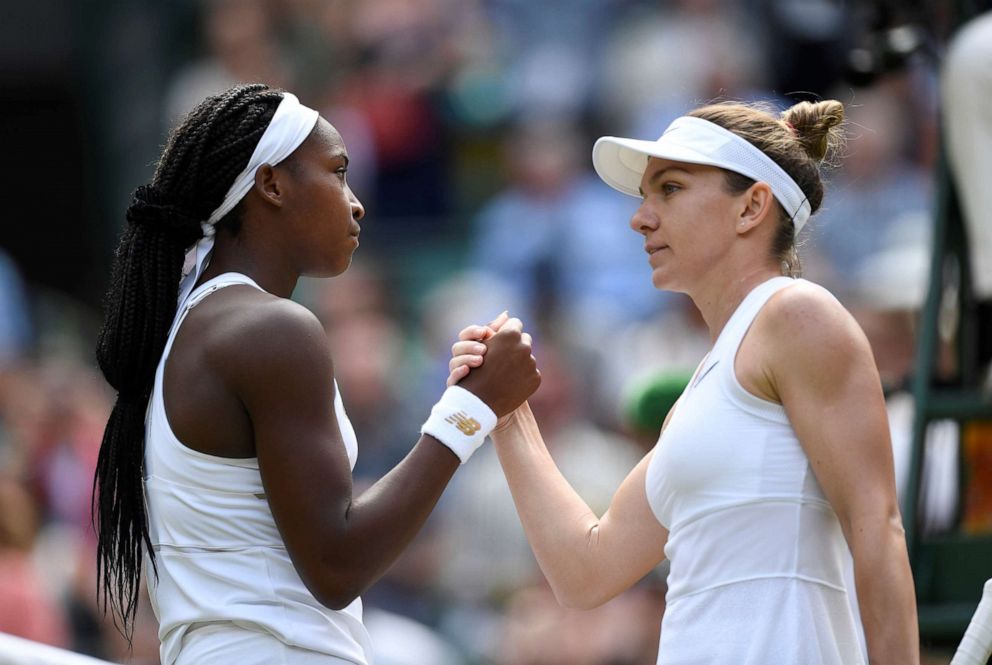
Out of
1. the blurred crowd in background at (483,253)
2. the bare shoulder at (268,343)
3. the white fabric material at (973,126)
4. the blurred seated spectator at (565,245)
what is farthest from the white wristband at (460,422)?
the blurred seated spectator at (565,245)

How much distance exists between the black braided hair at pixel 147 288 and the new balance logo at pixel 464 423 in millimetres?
484

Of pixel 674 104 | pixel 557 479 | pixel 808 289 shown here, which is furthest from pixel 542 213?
pixel 808 289

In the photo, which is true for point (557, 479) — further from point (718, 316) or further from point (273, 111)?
point (273, 111)

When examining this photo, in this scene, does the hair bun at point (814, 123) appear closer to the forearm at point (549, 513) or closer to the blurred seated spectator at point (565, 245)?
the forearm at point (549, 513)

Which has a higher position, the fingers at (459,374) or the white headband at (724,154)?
the white headband at (724,154)

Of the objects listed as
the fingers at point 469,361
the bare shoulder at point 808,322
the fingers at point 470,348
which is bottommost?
the fingers at point 469,361

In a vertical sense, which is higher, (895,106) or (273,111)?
(273,111)

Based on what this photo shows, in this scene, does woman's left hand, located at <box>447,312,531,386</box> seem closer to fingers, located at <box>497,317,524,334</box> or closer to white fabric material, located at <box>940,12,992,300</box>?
fingers, located at <box>497,317,524,334</box>

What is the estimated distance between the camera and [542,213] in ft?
25.8

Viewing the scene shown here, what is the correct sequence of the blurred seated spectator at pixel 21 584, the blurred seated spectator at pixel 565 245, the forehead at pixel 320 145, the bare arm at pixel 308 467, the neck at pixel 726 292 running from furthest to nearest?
1. the blurred seated spectator at pixel 565 245
2. the blurred seated spectator at pixel 21 584
3. the neck at pixel 726 292
4. the forehead at pixel 320 145
5. the bare arm at pixel 308 467

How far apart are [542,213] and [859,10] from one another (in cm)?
288

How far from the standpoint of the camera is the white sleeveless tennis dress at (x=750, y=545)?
2461 millimetres

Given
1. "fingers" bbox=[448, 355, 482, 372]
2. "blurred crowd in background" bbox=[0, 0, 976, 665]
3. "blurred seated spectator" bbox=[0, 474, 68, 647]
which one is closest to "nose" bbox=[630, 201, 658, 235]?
"fingers" bbox=[448, 355, 482, 372]

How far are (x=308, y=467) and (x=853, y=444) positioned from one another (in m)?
0.86
